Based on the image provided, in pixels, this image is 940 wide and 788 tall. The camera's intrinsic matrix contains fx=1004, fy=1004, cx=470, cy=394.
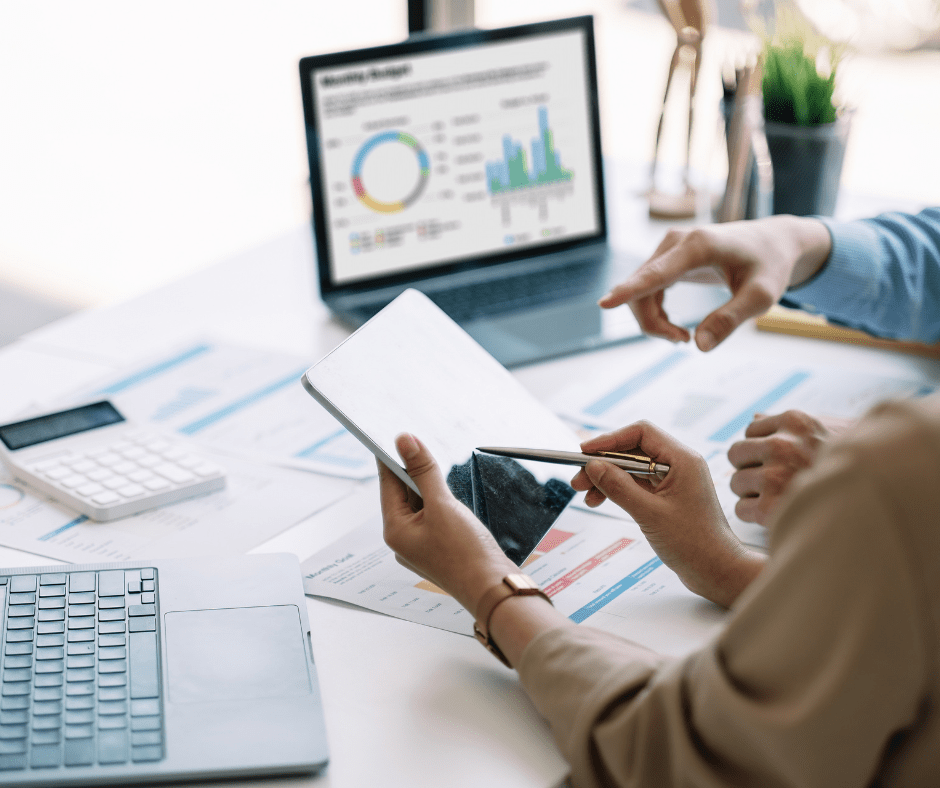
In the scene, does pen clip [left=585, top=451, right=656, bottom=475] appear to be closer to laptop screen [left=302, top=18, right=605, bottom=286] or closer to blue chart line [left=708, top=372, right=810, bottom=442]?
blue chart line [left=708, top=372, right=810, bottom=442]

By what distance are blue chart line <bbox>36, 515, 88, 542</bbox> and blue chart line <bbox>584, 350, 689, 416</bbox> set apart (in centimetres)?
A: 56

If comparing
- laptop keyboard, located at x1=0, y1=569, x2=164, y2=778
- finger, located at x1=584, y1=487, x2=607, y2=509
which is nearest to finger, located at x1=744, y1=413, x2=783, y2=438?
finger, located at x1=584, y1=487, x2=607, y2=509

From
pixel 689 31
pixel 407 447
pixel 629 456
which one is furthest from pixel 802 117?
pixel 407 447

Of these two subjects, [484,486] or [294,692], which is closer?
[294,692]

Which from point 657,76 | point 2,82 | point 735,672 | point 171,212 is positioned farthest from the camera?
point 657,76

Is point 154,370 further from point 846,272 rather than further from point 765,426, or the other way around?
point 846,272

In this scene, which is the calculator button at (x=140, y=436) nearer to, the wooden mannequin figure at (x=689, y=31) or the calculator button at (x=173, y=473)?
the calculator button at (x=173, y=473)

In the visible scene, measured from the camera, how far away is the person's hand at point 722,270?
108cm

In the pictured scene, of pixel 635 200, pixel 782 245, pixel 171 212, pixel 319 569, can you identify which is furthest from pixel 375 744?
pixel 171 212

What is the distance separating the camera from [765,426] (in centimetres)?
101

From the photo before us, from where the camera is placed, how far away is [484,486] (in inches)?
34.4

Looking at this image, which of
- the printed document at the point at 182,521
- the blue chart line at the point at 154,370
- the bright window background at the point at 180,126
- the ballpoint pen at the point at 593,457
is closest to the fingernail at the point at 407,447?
the ballpoint pen at the point at 593,457

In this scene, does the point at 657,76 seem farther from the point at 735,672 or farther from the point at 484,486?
the point at 735,672

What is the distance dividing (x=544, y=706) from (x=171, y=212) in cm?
334
